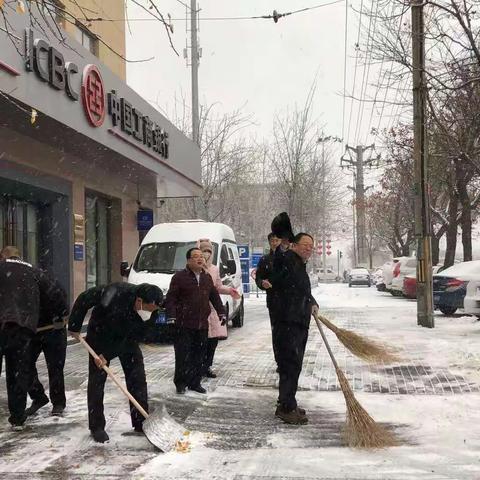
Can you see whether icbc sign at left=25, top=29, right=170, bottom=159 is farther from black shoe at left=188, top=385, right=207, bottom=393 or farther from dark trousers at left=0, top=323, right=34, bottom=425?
black shoe at left=188, top=385, right=207, bottom=393

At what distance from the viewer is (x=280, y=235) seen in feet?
22.3

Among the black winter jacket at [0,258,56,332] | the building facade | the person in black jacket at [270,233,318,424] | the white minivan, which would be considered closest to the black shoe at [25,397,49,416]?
the black winter jacket at [0,258,56,332]

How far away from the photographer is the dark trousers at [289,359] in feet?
18.9

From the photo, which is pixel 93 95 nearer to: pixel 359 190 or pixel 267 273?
pixel 267 273

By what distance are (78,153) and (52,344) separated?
8375 mm

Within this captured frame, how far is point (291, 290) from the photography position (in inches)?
232

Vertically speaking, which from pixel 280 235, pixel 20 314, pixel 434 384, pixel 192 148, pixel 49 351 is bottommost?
pixel 434 384

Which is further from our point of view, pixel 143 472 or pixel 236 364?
pixel 236 364

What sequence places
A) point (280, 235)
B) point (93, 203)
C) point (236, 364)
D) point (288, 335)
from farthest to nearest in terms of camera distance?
point (93, 203) → point (236, 364) → point (280, 235) → point (288, 335)

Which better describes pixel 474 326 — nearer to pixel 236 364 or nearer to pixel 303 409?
pixel 236 364

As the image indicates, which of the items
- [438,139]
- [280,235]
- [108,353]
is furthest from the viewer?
[438,139]

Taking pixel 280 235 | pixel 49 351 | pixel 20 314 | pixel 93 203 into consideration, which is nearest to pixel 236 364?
pixel 280 235

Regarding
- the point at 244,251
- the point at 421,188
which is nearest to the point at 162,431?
the point at 421,188

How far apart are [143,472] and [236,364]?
173 inches
